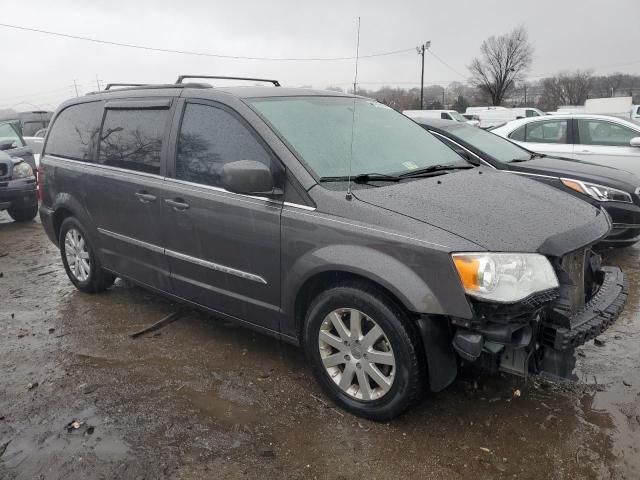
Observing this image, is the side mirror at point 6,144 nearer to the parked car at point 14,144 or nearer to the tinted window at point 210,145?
the parked car at point 14,144

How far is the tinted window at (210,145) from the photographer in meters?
3.30

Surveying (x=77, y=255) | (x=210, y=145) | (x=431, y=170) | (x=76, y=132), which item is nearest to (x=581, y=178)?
(x=431, y=170)

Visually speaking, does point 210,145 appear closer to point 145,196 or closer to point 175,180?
point 175,180

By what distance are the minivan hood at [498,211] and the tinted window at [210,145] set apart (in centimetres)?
84

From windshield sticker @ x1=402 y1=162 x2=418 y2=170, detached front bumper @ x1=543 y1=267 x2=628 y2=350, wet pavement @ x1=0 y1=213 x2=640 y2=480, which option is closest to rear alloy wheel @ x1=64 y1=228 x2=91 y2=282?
wet pavement @ x1=0 y1=213 x2=640 y2=480

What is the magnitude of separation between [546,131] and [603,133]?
2.49ft

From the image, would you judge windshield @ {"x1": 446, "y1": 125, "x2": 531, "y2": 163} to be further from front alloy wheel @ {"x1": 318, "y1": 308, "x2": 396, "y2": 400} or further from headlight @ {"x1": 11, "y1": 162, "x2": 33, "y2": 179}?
headlight @ {"x1": 11, "y1": 162, "x2": 33, "y2": 179}

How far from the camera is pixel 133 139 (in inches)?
161

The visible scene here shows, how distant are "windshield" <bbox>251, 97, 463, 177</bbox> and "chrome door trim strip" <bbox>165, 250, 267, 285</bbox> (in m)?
0.74

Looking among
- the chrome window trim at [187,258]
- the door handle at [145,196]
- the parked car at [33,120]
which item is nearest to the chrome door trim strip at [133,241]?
the chrome window trim at [187,258]

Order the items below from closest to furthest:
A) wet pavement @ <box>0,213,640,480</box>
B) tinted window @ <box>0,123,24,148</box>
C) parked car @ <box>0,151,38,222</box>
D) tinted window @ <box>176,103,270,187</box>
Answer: wet pavement @ <box>0,213,640,480</box>, tinted window @ <box>176,103,270,187</box>, parked car @ <box>0,151,38,222</box>, tinted window @ <box>0,123,24,148</box>

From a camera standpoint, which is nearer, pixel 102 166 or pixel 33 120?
pixel 102 166

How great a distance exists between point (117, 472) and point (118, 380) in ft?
3.18

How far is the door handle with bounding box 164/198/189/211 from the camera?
3.56 m
